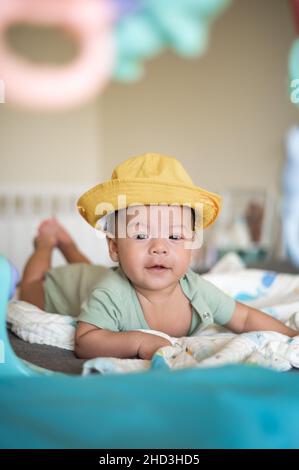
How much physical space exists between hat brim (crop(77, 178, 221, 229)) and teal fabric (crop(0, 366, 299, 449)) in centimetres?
29

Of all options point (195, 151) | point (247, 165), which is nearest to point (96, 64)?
point (195, 151)

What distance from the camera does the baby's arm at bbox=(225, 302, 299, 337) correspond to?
83 centimetres

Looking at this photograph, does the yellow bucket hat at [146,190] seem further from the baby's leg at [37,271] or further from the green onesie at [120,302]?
the baby's leg at [37,271]

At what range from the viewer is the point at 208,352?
0.66 meters

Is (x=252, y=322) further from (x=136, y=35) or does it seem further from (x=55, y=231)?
(x=136, y=35)

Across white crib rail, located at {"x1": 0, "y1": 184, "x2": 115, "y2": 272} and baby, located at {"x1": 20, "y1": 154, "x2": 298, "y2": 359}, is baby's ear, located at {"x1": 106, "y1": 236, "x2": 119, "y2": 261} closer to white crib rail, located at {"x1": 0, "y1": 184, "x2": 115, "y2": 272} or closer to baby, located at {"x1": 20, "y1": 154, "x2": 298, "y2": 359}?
baby, located at {"x1": 20, "y1": 154, "x2": 298, "y2": 359}

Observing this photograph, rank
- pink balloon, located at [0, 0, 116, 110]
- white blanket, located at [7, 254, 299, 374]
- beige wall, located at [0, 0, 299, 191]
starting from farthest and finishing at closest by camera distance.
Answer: beige wall, located at [0, 0, 299, 191] < pink balloon, located at [0, 0, 116, 110] < white blanket, located at [7, 254, 299, 374]

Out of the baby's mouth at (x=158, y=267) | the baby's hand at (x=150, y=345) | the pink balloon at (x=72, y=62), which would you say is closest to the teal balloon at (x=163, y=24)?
the pink balloon at (x=72, y=62)

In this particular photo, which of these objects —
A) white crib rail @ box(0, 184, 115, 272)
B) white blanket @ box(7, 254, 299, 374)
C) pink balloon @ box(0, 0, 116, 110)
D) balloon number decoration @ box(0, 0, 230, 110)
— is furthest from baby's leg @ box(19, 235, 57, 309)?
pink balloon @ box(0, 0, 116, 110)

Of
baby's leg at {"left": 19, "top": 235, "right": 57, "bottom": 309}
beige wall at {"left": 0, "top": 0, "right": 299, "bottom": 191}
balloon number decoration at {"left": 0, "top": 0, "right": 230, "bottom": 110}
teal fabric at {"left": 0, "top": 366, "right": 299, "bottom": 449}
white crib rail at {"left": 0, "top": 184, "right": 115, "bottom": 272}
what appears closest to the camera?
teal fabric at {"left": 0, "top": 366, "right": 299, "bottom": 449}

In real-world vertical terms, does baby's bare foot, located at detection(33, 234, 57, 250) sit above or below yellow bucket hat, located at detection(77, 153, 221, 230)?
above

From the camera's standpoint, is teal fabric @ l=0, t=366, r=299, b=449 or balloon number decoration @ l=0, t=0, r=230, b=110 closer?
teal fabric @ l=0, t=366, r=299, b=449

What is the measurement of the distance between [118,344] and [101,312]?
7cm

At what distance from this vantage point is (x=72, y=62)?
2861mm
